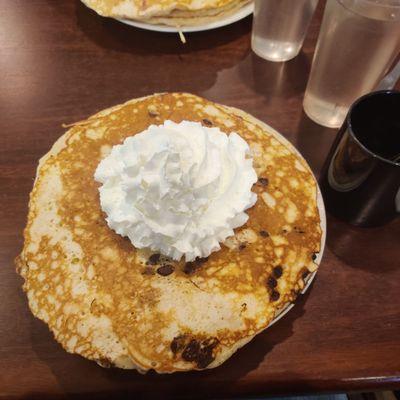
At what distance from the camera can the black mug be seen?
3.24ft

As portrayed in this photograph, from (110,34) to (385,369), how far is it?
1375 millimetres

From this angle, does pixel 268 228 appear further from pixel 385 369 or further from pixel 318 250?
pixel 385 369

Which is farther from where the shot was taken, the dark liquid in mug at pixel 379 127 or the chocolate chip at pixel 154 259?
the dark liquid in mug at pixel 379 127

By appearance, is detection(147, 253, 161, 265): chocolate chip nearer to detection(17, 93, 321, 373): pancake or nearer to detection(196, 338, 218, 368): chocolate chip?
detection(17, 93, 321, 373): pancake

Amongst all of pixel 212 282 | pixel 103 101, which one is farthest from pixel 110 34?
pixel 212 282

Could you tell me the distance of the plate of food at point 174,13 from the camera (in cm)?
144

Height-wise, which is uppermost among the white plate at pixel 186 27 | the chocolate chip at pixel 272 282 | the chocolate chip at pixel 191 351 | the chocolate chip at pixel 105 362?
the white plate at pixel 186 27

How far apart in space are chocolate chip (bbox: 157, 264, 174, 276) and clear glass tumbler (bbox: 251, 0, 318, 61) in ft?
2.97

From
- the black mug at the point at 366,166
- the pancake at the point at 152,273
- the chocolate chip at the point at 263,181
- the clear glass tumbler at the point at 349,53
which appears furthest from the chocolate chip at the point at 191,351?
the clear glass tumbler at the point at 349,53

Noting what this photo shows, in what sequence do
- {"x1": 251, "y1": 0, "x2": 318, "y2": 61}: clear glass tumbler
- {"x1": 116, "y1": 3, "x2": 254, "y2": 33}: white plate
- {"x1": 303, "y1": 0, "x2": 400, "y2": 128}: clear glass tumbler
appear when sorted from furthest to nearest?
{"x1": 116, "y1": 3, "x2": 254, "y2": 33}: white plate → {"x1": 251, "y1": 0, "x2": 318, "y2": 61}: clear glass tumbler → {"x1": 303, "y1": 0, "x2": 400, "y2": 128}: clear glass tumbler

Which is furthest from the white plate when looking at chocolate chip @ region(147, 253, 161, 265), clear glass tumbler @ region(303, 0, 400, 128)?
chocolate chip @ region(147, 253, 161, 265)

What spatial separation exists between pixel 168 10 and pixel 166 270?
0.92 metres

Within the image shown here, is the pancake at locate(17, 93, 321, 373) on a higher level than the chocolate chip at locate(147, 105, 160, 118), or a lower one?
lower

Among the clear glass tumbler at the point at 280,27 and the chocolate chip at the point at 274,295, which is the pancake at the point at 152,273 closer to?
the chocolate chip at the point at 274,295
